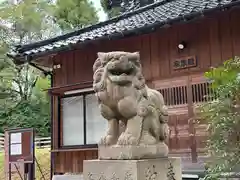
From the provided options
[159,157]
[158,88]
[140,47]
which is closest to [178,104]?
[158,88]

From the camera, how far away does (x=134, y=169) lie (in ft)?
14.2

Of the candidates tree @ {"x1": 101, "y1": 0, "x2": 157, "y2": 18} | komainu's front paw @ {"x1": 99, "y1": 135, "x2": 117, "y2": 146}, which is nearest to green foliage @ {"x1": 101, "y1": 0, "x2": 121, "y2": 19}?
tree @ {"x1": 101, "y1": 0, "x2": 157, "y2": 18}

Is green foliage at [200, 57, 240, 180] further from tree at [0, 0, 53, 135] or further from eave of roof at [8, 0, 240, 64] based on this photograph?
tree at [0, 0, 53, 135]

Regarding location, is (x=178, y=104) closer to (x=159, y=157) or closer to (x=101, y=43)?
(x=101, y=43)

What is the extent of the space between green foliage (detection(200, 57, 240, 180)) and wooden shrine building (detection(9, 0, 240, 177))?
2490mm

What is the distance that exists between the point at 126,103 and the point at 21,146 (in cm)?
581

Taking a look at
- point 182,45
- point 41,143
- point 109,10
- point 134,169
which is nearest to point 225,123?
point 134,169

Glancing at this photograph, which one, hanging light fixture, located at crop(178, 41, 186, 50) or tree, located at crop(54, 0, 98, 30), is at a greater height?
tree, located at crop(54, 0, 98, 30)

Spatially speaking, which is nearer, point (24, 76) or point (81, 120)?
point (81, 120)

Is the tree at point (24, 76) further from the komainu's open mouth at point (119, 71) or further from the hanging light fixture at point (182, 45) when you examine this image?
the komainu's open mouth at point (119, 71)

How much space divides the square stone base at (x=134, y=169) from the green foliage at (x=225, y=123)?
0.70 meters

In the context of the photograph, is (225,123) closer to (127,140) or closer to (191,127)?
(127,140)

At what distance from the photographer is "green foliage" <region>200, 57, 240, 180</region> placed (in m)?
5.22

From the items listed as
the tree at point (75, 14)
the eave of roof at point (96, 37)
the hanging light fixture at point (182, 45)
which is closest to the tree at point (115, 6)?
the tree at point (75, 14)
